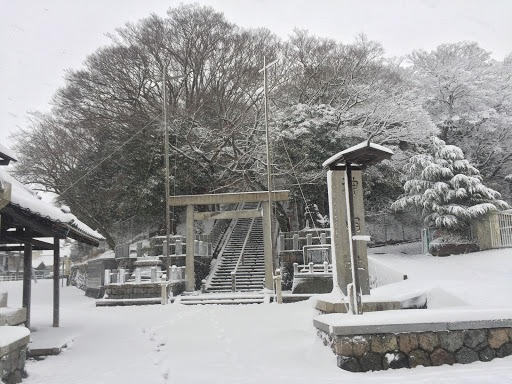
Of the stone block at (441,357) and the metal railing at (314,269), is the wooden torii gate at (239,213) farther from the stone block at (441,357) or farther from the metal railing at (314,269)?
the stone block at (441,357)

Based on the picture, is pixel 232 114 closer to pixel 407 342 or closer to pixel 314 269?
pixel 314 269

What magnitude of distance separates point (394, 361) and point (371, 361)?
11.3 inches

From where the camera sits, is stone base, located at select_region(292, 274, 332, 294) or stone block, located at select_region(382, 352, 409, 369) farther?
stone base, located at select_region(292, 274, 332, 294)

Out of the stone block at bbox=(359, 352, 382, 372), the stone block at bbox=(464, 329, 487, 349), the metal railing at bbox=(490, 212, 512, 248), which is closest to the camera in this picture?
the stone block at bbox=(359, 352, 382, 372)

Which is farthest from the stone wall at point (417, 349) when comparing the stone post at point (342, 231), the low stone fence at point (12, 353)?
the low stone fence at point (12, 353)

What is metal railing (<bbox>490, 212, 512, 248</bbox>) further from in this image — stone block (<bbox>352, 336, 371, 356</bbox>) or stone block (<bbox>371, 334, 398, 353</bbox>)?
stone block (<bbox>352, 336, 371, 356</bbox>)

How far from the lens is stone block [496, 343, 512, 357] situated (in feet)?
17.9

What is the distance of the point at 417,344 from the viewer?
17.7 ft

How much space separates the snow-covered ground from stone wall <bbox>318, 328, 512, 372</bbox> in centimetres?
12

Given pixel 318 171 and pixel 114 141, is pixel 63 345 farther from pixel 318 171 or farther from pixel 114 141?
pixel 114 141

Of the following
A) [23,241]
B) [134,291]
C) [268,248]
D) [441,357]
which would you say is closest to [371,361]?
[441,357]

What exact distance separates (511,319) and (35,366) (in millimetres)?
6682

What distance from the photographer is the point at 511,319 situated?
5465 millimetres

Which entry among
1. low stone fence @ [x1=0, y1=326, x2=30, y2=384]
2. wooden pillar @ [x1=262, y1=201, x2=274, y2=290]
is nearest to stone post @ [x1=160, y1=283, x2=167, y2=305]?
wooden pillar @ [x1=262, y1=201, x2=274, y2=290]
